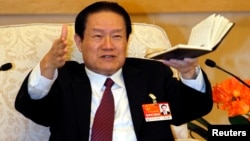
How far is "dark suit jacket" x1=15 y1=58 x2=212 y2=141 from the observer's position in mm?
1526

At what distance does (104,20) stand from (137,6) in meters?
0.66

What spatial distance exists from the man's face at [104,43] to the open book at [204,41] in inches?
11.3

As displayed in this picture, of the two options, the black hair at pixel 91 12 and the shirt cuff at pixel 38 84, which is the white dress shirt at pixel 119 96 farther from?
the black hair at pixel 91 12

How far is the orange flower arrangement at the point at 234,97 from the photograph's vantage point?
1.36 meters

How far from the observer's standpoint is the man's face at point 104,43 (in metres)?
1.58

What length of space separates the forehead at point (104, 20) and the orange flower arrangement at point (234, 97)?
1.52 ft

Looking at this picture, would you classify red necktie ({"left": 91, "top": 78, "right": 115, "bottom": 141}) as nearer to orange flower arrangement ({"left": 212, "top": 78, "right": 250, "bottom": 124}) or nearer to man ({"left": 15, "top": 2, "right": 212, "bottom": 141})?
man ({"left": 15, "top": 2, "right": 212, "bottom": 141})

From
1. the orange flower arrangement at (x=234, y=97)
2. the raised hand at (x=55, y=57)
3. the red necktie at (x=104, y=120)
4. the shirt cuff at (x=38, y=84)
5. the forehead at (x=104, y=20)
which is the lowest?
the red necktie at (x=104, y=120)

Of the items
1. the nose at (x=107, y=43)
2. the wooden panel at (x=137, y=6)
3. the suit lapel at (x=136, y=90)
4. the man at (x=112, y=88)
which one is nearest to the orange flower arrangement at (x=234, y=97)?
the man at (x=112, y=88)

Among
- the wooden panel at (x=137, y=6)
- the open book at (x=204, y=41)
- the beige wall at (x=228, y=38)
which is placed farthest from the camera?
the beige wall at (x=228, y=38)

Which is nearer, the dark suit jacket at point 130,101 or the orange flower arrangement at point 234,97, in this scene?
the orange flower arrangement at point 234,97

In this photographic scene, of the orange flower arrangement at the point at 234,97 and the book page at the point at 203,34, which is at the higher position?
the book page at the point at 203,34

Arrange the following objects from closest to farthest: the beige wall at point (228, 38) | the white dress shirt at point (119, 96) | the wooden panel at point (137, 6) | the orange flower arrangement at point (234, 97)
Answer: the orange flower arrangement at point (234, 97) → the white dress shirt at point (119, 96) → the wooden panel at point (137, 6) → the beige wall at point (228, 38)

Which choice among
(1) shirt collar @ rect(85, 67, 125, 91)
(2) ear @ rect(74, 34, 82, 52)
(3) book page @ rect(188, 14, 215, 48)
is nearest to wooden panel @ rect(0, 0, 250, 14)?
(2) ear @ rect(74, 34, 82, 52)
